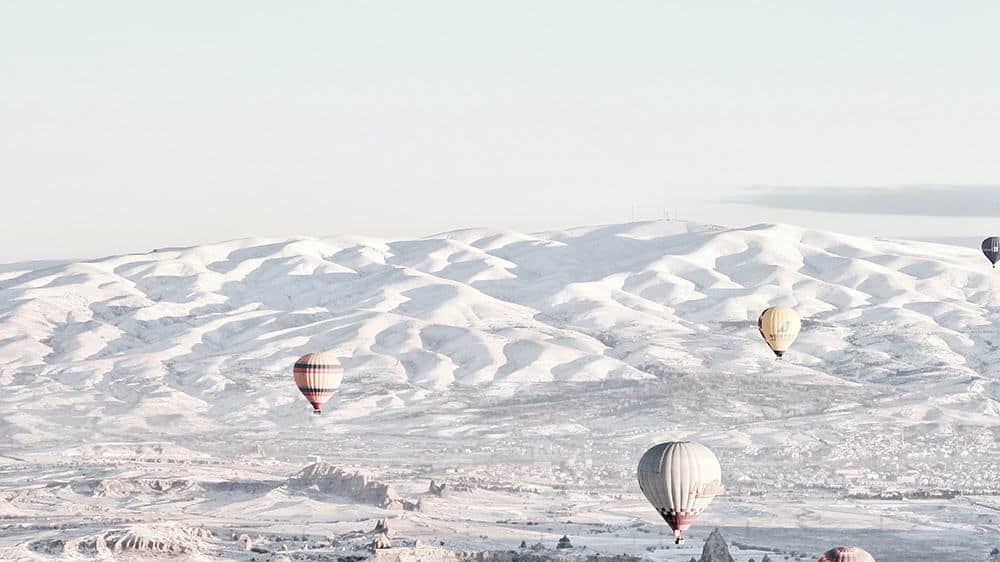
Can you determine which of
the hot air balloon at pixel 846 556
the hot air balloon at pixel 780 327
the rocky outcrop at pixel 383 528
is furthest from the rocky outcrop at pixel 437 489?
the hot air balloon at pixel 846 556

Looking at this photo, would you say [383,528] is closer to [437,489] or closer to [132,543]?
[132,543]

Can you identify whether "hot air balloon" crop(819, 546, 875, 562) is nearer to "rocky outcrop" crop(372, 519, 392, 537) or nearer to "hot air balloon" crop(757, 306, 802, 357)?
"rocky outcrop" crop(372, 519, 392, 537)

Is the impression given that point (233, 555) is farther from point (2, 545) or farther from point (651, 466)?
point (651, 466)

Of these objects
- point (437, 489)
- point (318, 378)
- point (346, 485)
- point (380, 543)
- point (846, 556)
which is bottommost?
point (437, 489)

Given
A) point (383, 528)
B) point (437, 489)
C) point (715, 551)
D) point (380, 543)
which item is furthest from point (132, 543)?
point (437, 489)

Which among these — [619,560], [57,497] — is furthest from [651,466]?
[57,497]

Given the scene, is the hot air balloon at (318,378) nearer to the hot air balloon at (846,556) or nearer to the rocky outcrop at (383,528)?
the rocky outcrop at (383,528)

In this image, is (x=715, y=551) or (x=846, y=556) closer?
(x=846, y=556)
